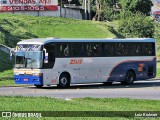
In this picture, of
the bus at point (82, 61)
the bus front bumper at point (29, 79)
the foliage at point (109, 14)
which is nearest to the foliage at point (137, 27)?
the foliage at point (109, 14)

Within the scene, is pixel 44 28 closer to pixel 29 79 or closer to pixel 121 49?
pixel 121 49

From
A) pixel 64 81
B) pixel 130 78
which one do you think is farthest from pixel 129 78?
pixel 64 81

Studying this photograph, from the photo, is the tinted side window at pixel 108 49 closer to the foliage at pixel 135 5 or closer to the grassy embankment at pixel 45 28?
the grassy embankment at pixel 45 28

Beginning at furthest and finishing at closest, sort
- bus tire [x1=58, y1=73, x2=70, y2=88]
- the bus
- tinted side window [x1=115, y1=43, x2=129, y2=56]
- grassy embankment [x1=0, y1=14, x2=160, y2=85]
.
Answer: grassy embankment [x1=0, y1=14, x2=160, y2=85] < tinted side window [x1=115, y1=43, x2=129, y2=56] < bus tire [x1=58, y1=73, x2=70, y2=88] < the bus

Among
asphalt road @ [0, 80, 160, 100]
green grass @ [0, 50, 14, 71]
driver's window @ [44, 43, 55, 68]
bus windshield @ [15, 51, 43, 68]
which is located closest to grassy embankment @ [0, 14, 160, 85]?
green grass @ [0, 50, 14, 71]

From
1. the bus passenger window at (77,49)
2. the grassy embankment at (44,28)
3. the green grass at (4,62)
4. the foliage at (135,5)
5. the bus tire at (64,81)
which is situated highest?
the foliage at (135,5)

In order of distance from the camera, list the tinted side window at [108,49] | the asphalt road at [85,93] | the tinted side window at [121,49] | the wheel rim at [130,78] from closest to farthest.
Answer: the asphalt road at [85,93] < the tinted side window at [108,49] < the tinted side window at [121,49] < the wheel rim at [130,78]

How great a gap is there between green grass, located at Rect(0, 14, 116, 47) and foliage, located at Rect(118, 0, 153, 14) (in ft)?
122

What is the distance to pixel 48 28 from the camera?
213 feet

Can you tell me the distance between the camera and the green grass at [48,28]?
2245 inches

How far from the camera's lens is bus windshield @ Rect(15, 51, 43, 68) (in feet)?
97.4

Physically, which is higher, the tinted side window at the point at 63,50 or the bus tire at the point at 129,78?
the tinted side window at the point at 63,50

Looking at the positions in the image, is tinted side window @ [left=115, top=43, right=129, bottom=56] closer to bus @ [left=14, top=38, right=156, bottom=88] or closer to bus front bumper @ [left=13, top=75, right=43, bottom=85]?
bus @ [left=14, top=38, right=156, bottom=88]

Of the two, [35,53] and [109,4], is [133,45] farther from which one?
[109,4]
